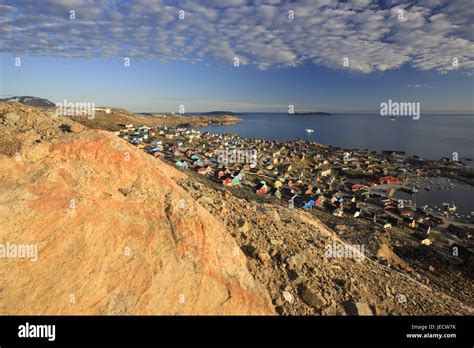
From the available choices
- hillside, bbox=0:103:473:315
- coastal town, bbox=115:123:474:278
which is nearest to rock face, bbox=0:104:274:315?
hillside, bbox=0:103:473:315

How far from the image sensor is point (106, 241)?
8.30 metres

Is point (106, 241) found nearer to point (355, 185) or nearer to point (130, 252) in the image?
point (130, 252)

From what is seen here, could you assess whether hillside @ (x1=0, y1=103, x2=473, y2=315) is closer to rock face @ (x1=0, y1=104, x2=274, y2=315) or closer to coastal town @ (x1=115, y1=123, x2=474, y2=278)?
rock face @ (x1=0, y1=104, x2=274, y2=315)

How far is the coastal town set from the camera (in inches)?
1280

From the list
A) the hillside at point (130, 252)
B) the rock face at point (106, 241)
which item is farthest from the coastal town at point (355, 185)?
the rock face at point (106, 241)

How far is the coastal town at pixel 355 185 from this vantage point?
32.5 m

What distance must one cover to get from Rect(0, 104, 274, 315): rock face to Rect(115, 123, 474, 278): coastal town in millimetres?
23821

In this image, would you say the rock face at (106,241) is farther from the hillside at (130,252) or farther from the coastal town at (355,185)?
the coastal town at (355,185)

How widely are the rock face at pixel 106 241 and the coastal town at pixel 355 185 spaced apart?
23821 mm

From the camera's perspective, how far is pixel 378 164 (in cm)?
6781

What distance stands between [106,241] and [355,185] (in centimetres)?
4735
